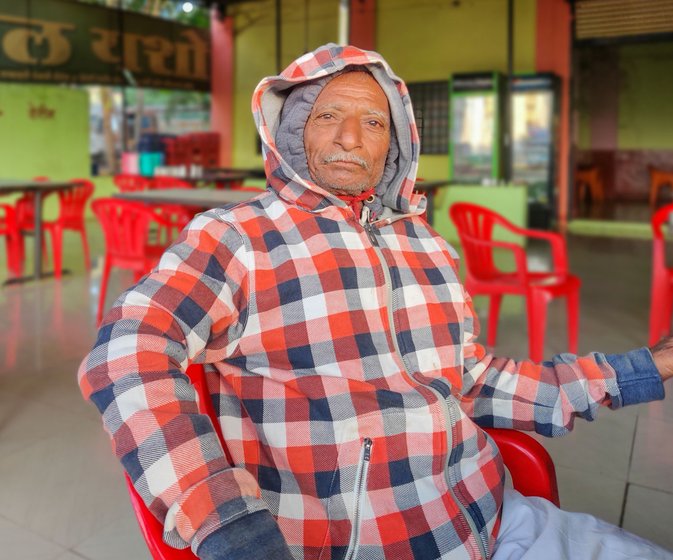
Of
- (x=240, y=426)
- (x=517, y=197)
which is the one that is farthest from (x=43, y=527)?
(x=517, y=197)

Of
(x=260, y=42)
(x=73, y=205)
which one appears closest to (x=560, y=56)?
(x=260, y=42)

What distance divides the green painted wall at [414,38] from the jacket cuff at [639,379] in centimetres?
891

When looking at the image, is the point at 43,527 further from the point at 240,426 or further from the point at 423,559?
the point at 423,559

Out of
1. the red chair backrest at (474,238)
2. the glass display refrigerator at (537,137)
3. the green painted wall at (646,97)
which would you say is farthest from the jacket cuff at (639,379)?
the green painted wall at (646,97)

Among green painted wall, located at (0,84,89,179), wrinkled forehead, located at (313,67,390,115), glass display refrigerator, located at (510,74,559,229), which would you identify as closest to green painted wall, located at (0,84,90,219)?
green painted wall, located at (0,84,89,179)

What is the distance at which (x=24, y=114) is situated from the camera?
1035 cm

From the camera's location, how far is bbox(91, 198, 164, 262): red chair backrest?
163 inches

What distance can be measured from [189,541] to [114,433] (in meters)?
0.16

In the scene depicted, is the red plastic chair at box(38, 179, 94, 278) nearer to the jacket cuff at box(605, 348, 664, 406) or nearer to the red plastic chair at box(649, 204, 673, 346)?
the red plastic chair at box(649, 204, 673, 346)

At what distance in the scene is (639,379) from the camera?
3.98ft

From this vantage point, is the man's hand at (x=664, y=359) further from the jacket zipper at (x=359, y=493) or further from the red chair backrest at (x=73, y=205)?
the red chair backrest at (x=73, y=205)

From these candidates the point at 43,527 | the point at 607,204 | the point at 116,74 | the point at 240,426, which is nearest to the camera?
the point at 240,426

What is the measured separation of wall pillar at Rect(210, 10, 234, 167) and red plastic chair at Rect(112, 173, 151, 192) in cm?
523

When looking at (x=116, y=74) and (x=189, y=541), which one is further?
(x=116, y=74)
